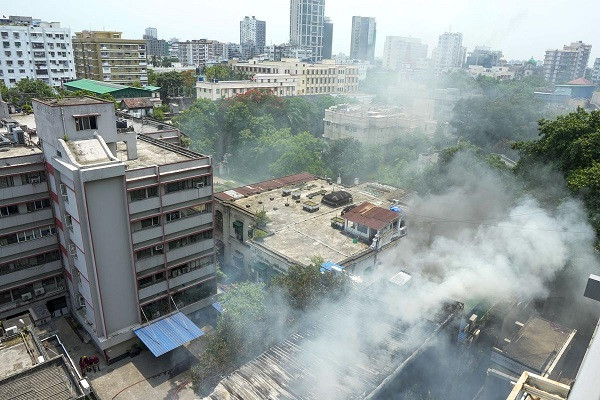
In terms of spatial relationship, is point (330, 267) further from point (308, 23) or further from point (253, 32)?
point (253, 32)

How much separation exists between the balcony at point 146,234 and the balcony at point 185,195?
95cm

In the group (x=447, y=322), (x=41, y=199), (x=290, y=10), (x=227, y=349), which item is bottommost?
(x=227, y=349)

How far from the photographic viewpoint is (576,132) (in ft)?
63.4

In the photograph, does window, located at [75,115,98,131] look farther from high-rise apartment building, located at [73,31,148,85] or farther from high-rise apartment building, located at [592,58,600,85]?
high-rise apartment building, located at [592,58,600,85]

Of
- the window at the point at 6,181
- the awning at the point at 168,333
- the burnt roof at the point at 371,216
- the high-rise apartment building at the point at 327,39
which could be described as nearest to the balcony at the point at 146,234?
the awning at the point at 168,333

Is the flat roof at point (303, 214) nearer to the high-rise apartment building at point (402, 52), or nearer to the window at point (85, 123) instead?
the window at point (85, 123)

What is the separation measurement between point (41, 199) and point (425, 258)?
15.2m

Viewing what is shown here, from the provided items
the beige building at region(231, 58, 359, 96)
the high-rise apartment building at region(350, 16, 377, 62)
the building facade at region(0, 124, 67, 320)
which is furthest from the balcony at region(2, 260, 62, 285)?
the high-rise apartment building at region(350, 16, 377, 62)

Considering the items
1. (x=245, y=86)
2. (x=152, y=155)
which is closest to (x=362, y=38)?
(x=245, y=86)

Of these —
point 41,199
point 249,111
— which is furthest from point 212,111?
point 41,199

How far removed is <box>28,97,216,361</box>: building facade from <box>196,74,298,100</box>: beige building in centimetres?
3271

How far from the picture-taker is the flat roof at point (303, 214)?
1847 cm

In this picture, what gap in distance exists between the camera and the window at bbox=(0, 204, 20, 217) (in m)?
15.3

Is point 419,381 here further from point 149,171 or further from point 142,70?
point 142,70
